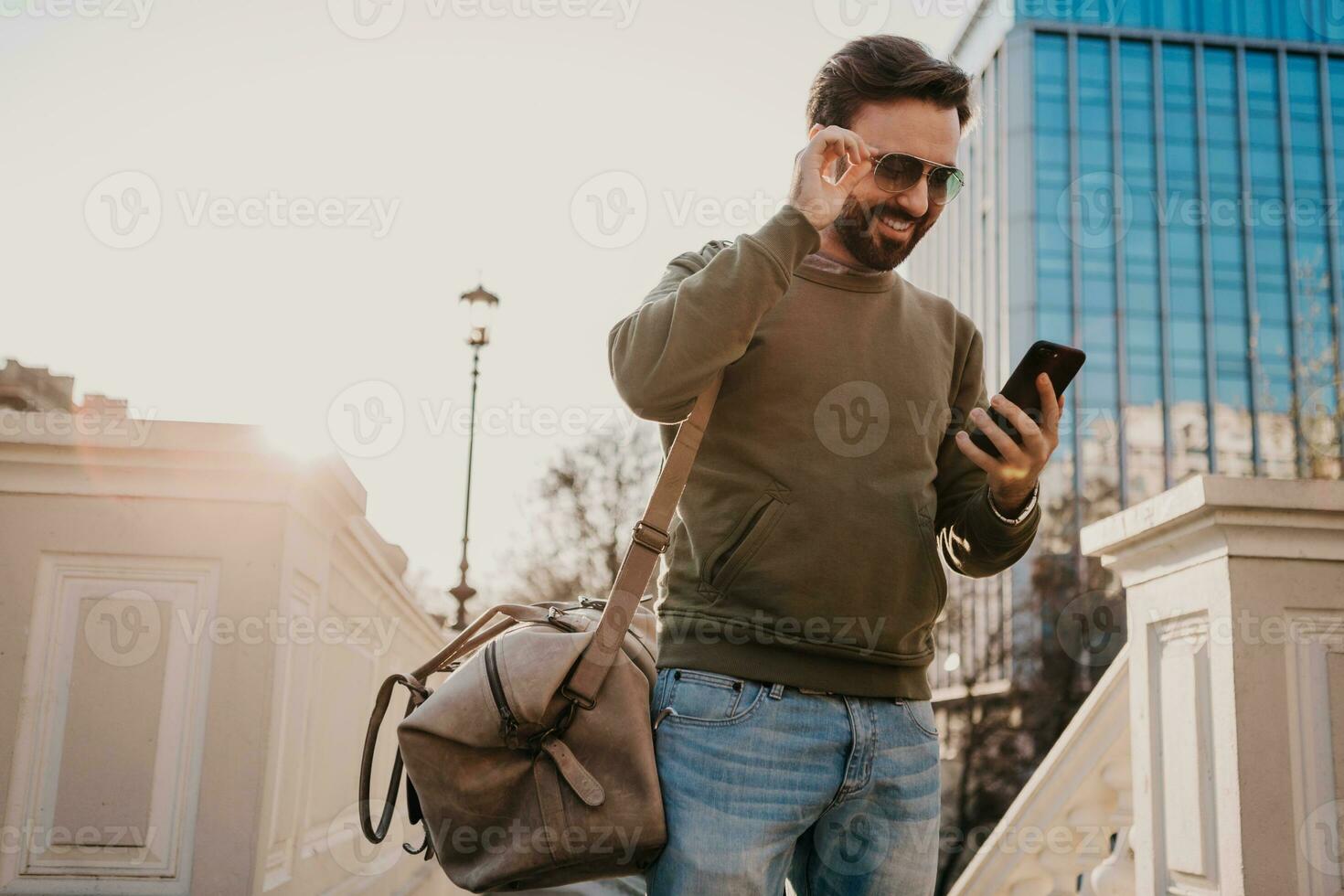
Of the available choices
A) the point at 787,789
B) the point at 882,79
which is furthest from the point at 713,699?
the point at 882,79

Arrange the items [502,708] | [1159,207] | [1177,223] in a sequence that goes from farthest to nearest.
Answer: [1177,223] → [1159,207] → [502,708]

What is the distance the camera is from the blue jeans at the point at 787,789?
1.95 m

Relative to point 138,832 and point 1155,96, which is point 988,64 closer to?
point 1155,96

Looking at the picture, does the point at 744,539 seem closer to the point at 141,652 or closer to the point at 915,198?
the point at 915,198

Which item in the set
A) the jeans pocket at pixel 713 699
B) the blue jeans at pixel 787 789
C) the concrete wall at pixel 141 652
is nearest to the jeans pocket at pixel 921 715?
the blue jeans at pixel 787 789

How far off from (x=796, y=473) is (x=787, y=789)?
502 millimetres

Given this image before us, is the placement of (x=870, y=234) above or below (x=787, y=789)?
above

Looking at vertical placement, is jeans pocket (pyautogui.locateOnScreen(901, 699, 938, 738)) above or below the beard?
below

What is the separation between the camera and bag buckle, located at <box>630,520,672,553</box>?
6.62 ft

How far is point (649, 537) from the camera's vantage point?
202cm

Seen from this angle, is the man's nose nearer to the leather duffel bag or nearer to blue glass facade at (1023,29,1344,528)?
the leather duffel bag

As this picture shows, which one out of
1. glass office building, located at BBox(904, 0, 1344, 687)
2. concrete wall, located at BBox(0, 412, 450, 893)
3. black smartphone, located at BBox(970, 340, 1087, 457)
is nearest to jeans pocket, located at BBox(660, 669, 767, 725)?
black smartphone, located at BBox(970, 340, 1087, 457)

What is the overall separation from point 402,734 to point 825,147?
3.77ft

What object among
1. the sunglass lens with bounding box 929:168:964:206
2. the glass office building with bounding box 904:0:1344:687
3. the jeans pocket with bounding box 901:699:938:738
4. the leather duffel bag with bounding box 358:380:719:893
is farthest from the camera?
the glass office building with bounding box 904:0:1344:687
